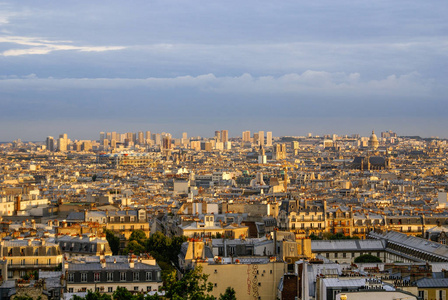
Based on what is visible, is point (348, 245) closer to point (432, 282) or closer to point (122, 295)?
point (432, 282)

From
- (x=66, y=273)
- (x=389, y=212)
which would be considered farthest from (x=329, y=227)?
(x=66, y=273)

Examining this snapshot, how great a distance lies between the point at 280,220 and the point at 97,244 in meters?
18.8

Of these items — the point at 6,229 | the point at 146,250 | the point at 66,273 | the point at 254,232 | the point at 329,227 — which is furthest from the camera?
the point at 329,227

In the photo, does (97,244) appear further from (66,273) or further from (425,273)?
(425,273)

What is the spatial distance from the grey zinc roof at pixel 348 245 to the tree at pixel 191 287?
1474 cm

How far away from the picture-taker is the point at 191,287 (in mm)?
31281

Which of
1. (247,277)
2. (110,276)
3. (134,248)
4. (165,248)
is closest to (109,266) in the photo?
(110,276)

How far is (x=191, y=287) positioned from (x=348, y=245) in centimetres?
1826

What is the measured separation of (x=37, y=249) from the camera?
40.1 meters

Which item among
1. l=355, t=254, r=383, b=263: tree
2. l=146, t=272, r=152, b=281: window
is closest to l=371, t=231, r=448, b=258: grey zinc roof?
l=355, t=254, r=383, b=263: tree

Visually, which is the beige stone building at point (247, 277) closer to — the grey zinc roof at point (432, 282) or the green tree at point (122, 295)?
the green tree at point (122, 295)

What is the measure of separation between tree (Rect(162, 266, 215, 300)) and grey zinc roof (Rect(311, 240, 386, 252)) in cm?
1474

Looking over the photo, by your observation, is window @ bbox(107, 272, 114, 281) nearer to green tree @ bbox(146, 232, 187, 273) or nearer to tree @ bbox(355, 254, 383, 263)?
green tree @ bbox(146, 232, 187, 273)

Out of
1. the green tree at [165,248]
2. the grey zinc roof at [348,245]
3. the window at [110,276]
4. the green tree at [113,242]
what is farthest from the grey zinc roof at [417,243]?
the window at [110,276]
